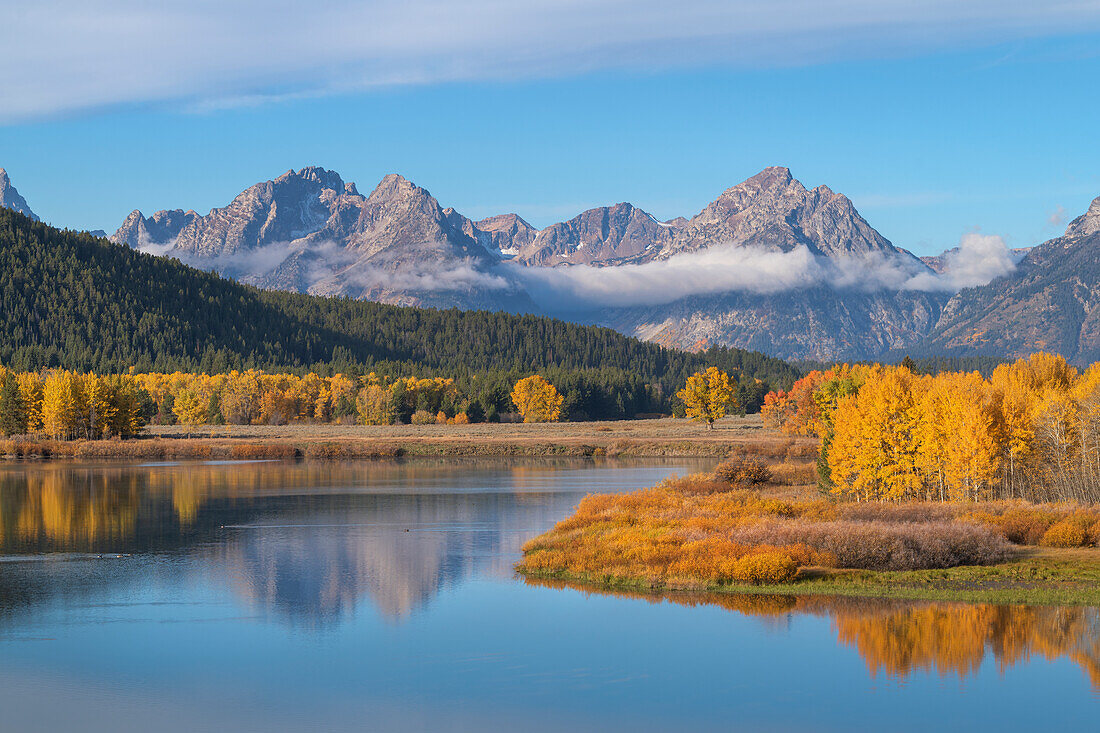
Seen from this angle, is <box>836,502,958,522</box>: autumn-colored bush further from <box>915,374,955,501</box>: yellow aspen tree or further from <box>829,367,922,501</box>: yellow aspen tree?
<box>829,367,922,501</box>: yellow aspen tree

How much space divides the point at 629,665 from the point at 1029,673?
11434 mm

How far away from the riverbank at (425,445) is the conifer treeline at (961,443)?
156ft

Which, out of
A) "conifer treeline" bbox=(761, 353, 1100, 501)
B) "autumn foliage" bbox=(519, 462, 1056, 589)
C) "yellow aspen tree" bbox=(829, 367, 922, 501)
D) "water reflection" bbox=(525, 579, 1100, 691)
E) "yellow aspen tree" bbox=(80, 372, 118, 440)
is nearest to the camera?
"water reflection" bbox=(525, 579, 1100, 691)

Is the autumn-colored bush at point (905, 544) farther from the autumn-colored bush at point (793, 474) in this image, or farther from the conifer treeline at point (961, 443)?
the autumn-colored bush at point (793, 474)

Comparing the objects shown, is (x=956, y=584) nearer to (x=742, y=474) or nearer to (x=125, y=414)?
(x=742, y=474)

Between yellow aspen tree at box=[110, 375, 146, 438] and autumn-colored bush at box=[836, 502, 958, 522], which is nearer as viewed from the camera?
autumn-colored bush at box=[836, 502, 958, 522]

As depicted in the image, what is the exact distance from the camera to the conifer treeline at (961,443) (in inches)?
2373

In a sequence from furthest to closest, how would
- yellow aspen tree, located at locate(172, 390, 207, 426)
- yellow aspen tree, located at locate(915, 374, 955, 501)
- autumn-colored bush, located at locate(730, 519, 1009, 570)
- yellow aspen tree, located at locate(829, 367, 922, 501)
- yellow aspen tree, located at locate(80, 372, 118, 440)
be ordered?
yellow aspen tree, located at locate(172, 390, 207, 426)
yellow aspen tree, located at locate(80, 372, 118, 440)
yellow aspen tree, located at locate(829, 367, 922, 501)
yellow aspen tree, located at locate(915, 374, 955, 501)
autumn-colored bush, located at locate(730, 519, 1009, 570)


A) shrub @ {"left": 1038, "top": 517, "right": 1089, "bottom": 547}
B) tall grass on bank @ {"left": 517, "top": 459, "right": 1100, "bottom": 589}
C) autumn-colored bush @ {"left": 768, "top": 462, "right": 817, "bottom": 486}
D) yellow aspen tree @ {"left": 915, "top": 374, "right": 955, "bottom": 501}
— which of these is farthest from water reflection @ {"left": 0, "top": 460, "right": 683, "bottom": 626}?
shrub @ {"left": 1038, "top": 517, "right": 1089, "bottom": 547}

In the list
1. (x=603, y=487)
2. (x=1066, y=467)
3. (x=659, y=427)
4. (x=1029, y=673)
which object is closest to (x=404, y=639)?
(x=1029, y=673)

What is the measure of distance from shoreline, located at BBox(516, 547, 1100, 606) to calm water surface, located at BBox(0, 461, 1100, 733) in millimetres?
1107

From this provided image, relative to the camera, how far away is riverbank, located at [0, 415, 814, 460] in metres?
130

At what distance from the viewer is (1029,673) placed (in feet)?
98.1

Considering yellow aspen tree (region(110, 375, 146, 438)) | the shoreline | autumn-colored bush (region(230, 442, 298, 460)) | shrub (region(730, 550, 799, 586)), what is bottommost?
the shoreline
